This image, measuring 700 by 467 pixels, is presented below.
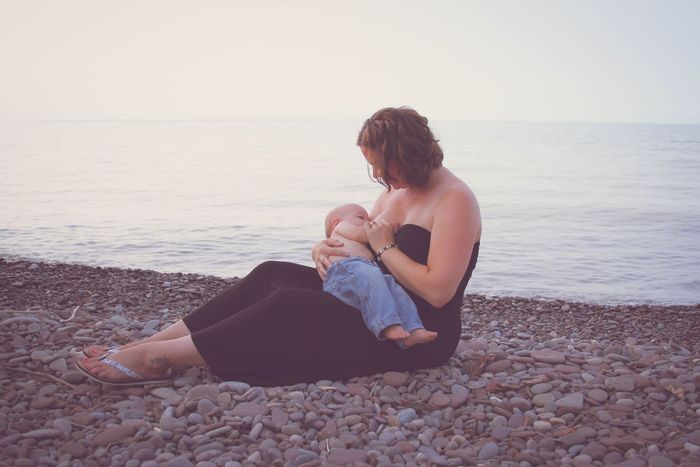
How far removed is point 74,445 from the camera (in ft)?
9.49

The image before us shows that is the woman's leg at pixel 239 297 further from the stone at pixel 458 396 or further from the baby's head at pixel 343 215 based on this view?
the stone at pixel 458 396

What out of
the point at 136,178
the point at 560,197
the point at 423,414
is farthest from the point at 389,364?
the point at 136,178

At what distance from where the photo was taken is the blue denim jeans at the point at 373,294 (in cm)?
346

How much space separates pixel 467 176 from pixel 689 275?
1585 centimetres

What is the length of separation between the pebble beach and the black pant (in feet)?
0.27

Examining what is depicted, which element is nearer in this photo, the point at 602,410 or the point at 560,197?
the point at 602,410

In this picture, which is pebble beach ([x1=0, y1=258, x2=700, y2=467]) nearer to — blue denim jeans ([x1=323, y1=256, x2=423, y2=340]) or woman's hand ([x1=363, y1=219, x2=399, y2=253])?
blue denim jeans ([x1=323, y1=256, x2=423, y2=340])

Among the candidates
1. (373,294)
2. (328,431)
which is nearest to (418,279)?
(373,294)

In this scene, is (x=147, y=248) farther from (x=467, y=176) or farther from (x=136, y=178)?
(x=467, y=176)

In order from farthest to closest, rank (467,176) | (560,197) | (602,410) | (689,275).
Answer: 1. (467,176)
2. (560,197)
3. (689,275)
4. (602,410)

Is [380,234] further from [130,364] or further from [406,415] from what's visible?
[130,364]

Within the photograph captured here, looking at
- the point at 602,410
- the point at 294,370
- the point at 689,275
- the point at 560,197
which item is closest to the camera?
the point at 602,410

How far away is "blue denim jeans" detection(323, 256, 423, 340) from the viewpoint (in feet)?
11.3

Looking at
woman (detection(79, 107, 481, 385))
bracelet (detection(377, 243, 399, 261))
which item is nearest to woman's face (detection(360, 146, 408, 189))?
woman (detection(79, 107, 481, 385))
